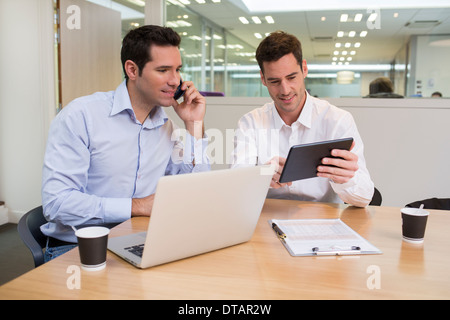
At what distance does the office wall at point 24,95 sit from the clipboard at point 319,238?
10.2 feet

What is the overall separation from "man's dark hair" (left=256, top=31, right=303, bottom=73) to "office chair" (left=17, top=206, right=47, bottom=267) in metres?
1.25

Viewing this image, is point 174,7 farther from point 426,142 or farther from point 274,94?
point 426,142

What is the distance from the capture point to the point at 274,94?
2.03 m

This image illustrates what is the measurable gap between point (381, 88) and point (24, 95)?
3374 millimetres

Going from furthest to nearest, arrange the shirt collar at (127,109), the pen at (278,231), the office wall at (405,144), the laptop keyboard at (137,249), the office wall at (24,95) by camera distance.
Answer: the office wall at (24,95) → the office wall at (405,144) → the shirt collar at (127,109) → the pen at (278,231) → the laptop keyboard at (137,249)

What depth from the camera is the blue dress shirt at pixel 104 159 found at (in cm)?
146

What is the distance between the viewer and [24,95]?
380cm

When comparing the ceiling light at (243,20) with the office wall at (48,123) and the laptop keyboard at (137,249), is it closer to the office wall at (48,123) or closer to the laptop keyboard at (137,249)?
the office wall at (48,123)

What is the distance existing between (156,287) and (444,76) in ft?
12.4

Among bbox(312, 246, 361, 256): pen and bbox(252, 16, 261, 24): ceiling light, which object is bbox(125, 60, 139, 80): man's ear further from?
bbox(252, 16, 261, 24): ceiling light

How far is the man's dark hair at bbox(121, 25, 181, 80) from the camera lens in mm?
1753

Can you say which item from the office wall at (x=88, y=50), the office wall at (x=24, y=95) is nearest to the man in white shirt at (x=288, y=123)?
the office wall at (x=88, y=50)
